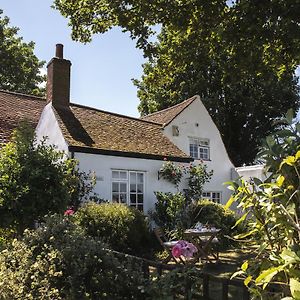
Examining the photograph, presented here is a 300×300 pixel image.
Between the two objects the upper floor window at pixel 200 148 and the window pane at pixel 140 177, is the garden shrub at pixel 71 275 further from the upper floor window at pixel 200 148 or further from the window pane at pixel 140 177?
the upper floor window at pixel 200 148

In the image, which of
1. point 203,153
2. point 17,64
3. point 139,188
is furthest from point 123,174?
point 17,64

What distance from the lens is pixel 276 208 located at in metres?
2.38

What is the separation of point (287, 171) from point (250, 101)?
95.2 ft

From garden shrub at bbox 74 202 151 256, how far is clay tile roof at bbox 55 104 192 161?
2690mm

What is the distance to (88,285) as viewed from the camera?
16.7 feet

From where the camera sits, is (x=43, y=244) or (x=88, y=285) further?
(x=43, y=244)

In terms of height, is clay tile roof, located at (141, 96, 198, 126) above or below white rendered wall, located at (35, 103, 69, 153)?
above

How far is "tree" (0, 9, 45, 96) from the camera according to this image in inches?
1217

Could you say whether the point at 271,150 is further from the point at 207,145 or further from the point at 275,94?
the point at 275,94

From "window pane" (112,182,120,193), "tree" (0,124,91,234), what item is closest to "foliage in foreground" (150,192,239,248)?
"window pane" (112,182,120,193)

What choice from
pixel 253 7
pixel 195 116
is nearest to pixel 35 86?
pixel 195 116

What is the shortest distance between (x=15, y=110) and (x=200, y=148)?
959 cm

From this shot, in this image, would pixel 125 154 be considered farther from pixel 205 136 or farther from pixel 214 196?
pixel 205 136

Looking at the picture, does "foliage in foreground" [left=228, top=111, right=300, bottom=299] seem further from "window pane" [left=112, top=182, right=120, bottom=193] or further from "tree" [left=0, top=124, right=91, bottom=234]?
"window pane" [left=112, top=182, right=120, bottom=193]
